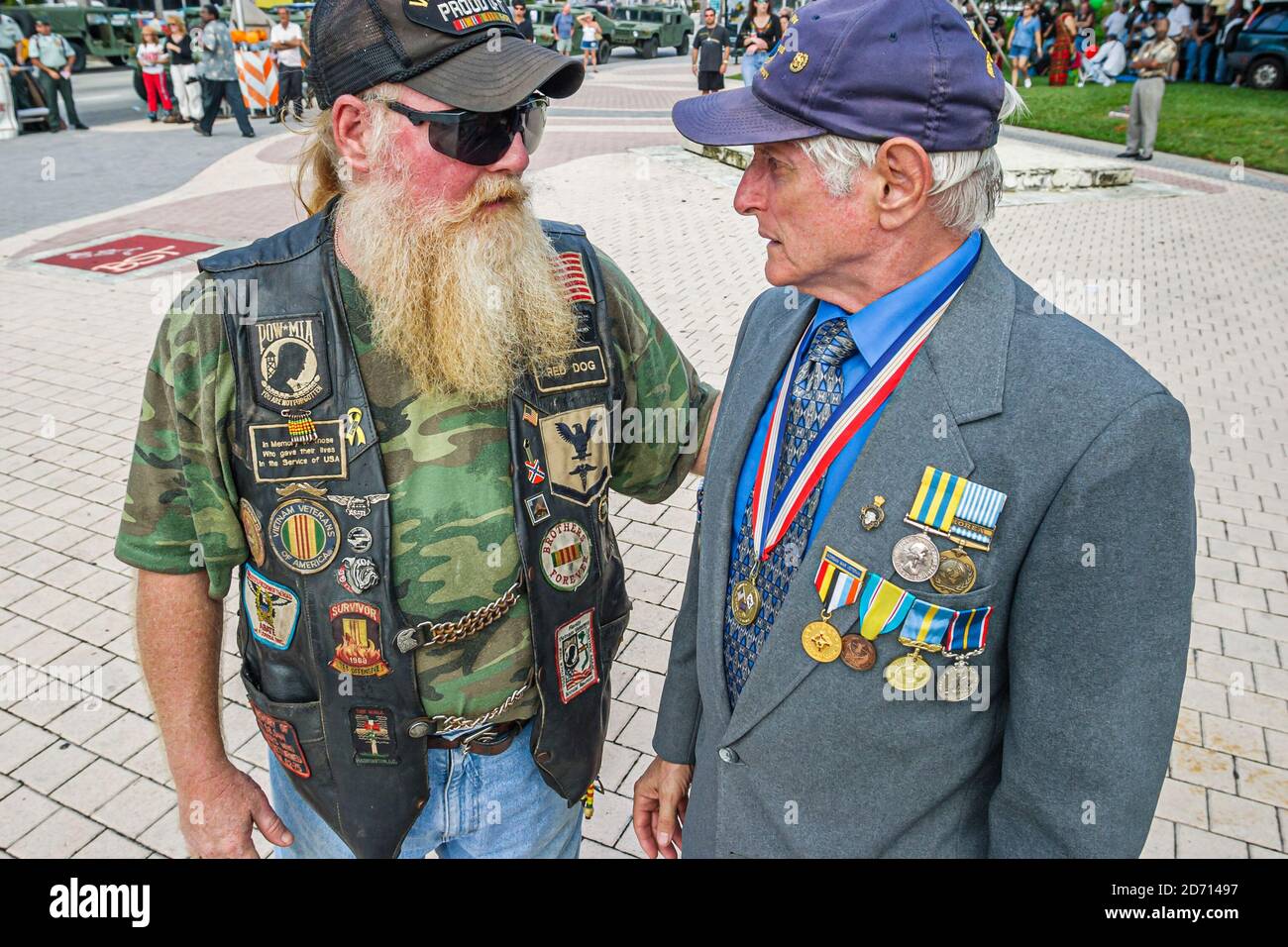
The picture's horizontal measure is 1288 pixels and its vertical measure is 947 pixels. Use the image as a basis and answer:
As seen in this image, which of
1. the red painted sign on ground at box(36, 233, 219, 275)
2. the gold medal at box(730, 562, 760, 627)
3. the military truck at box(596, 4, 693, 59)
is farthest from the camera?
the military truck at box(596, 4, 693, 59)

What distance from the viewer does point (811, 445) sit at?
1733mm

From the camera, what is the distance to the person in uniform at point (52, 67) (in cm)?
1546

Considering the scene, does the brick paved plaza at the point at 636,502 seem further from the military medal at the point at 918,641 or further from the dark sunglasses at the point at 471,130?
the dark sunglasses at the point at 471,130

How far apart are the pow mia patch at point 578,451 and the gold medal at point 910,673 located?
789 mm

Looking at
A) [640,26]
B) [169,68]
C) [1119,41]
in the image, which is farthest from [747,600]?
[640,26]

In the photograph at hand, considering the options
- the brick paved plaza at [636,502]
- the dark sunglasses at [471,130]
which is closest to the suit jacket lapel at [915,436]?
the brick paved plaza at [636,502]

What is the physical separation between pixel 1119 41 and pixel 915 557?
92.8 feet

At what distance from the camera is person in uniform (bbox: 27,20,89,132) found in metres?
15.5

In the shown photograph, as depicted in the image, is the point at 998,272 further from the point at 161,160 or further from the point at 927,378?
the point at 161,160

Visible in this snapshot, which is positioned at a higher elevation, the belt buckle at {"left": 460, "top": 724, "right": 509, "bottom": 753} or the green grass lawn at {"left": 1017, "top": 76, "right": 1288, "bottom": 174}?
the green grass lawn at {"left": 1017, "top": 76, "right": 1288, "bottom": 174}

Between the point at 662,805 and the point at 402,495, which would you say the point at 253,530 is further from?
the point at 662,805

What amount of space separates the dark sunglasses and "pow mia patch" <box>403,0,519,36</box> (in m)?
0.16

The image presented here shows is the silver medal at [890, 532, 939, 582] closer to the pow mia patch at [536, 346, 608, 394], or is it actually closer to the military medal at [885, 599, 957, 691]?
the military medal at [885, 599, 957, 691]

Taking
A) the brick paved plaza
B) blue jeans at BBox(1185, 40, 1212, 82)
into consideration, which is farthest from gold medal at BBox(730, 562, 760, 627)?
blue jeans at BBox(1185, 40, 1212, 82)
